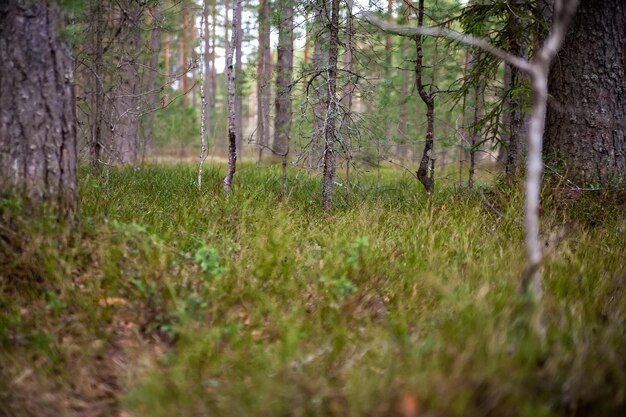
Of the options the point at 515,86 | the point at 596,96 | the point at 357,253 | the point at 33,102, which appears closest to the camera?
the point at 33,102

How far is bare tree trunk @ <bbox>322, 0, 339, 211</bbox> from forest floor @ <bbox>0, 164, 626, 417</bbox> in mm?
1230

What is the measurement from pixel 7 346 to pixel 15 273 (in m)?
0.65

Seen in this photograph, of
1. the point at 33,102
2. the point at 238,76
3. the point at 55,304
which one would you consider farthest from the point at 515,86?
the point at 238,76

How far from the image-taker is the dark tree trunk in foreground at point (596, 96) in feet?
19.4

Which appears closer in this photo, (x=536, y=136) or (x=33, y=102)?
(x=536, y=136)

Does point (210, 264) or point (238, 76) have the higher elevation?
point (238, 76)

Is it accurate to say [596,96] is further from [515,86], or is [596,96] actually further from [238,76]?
[238,76]

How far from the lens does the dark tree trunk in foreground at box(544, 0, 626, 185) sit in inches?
232

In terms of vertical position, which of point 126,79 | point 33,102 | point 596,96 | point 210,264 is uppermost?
point 126,79

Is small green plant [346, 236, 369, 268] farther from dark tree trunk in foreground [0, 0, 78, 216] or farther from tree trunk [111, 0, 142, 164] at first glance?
tree trunk [111, 0, 142, 164]

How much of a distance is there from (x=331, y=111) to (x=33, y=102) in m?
3.50

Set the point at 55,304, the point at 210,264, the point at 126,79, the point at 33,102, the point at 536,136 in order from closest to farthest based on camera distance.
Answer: the point at 536,136 < the point at 55,304 < the point at 33,102 < the point at 210,264 < the point at 126,79

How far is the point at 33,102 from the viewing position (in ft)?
11.4

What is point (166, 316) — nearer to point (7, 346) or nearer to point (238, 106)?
point (7, 346)
